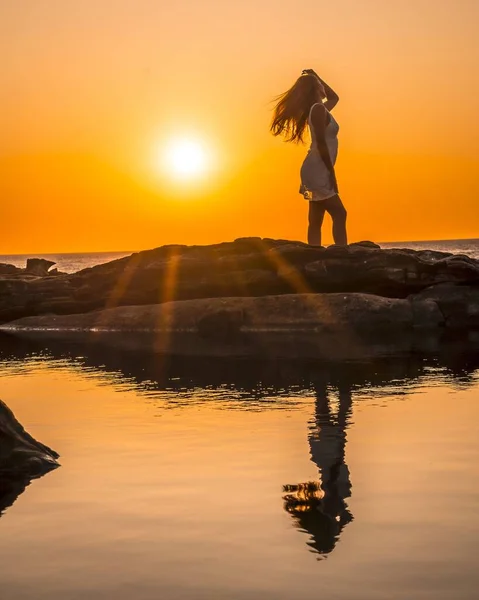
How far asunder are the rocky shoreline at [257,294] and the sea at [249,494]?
9.06m

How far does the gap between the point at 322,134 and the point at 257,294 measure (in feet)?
15.5

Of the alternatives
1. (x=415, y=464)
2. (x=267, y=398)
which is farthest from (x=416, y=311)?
(x=415, y=464)

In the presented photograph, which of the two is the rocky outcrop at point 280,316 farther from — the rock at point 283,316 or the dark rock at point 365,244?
the dark rock at point 365,244

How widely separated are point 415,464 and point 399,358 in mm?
8313

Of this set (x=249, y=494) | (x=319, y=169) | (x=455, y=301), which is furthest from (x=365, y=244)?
(x=249, y=494)

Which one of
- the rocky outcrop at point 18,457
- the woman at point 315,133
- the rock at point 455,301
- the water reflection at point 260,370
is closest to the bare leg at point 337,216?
the woman at point 315,133

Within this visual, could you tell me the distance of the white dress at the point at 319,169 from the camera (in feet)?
69.9

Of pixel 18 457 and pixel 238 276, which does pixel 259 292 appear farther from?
pixel 18 457

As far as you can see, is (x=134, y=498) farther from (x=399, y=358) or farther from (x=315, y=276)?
(x=315, y=276)

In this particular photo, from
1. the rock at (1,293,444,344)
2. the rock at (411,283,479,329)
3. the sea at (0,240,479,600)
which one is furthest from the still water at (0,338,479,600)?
the rock at (411,283,479,329)

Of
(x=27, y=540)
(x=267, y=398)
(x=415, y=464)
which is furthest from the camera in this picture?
(x=267, y=398)

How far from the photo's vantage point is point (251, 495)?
6324 millimetres

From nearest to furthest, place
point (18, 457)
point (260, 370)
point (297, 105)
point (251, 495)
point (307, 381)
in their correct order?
point (251, 495) → point (18, 457) → point (307, 381) → point (260, 370) → point (297, 105)

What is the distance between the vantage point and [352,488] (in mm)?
6500
